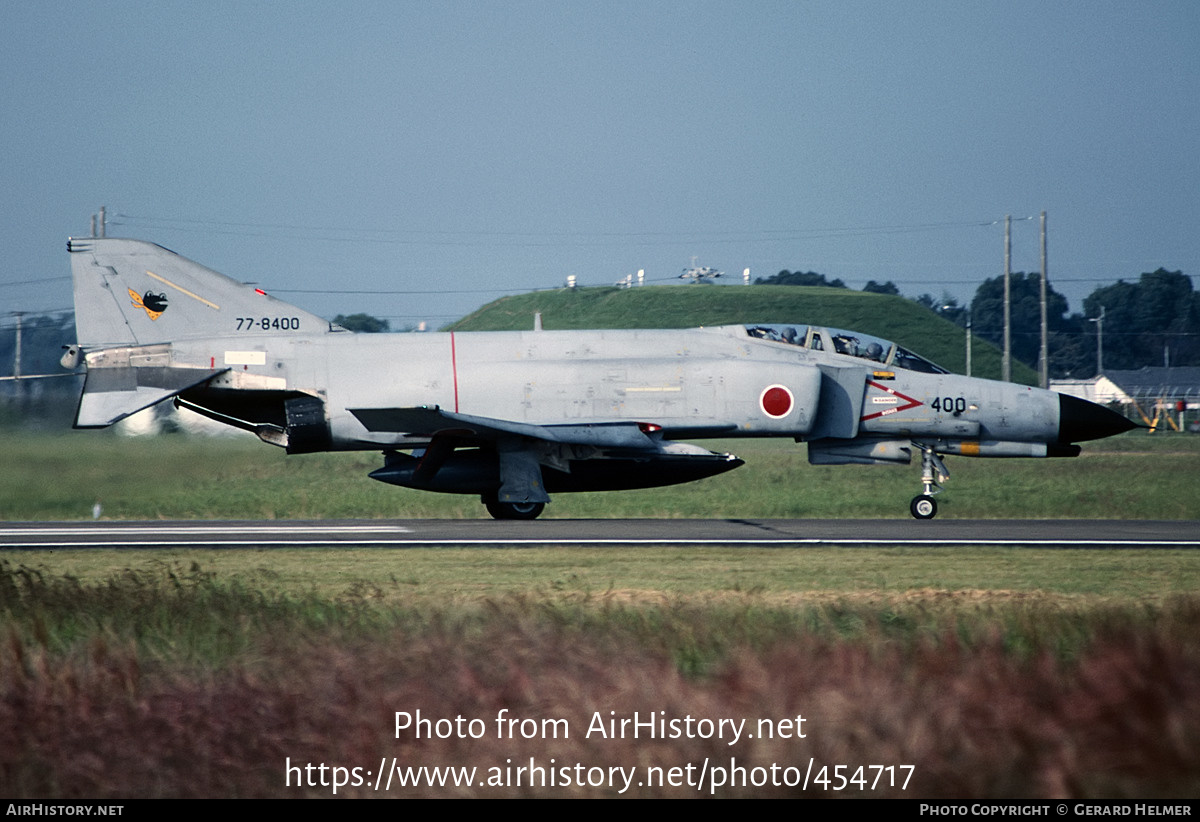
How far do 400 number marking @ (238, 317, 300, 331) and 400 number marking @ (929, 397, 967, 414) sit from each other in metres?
9.63

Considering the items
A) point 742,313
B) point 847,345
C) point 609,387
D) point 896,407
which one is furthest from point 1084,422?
point 742,313

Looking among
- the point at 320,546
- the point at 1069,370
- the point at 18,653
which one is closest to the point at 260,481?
the point at 320,546

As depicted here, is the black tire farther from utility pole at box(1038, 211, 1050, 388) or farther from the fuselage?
utility pole at box(1038, 211, 1050, 388)

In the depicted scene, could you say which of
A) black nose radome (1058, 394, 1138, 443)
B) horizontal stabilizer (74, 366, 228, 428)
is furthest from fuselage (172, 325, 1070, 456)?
horizontal stabilizer (74, 366, 228, 428)

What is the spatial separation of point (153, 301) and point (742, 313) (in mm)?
69929

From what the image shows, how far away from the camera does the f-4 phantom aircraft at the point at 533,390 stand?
16.5 m

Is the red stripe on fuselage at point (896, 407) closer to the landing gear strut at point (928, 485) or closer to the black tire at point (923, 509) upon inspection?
the landing gear strut at point (928, 485)

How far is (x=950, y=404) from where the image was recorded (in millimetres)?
17234

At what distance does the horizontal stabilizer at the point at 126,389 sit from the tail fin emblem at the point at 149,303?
2.93ft

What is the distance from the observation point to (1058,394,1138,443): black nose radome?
1698 centimetres

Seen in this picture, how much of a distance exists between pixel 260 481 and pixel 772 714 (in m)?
22.3

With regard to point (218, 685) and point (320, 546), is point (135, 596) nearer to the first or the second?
point (218, 685)

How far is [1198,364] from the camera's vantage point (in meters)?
125

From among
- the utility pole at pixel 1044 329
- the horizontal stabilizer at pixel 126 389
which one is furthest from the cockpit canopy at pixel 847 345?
the utility pole at pixel 1044 329
